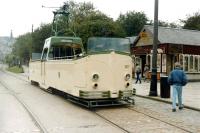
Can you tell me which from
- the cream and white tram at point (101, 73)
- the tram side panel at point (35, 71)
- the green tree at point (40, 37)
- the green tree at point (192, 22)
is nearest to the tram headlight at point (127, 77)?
the cream and white tram at point (101, 73)

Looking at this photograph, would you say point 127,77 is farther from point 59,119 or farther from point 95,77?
Result: point 59,119

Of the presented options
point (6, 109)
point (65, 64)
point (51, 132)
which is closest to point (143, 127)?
point (51, 132)

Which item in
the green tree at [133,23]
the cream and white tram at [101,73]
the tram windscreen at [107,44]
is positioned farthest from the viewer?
the green tree at [133,23]

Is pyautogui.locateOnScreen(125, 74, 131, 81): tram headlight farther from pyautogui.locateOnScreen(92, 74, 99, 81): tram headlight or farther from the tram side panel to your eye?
the tram side panel

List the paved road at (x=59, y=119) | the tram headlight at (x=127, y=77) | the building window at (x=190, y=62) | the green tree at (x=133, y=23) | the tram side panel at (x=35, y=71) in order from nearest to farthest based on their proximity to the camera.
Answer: the paved road at (x=59, y=119) < the tram headlight at (x=127, y=77) < the tram side panel at (x=35, y=71) < the building window at (x=190, y=62) < the green tree at (x=133, y=23)

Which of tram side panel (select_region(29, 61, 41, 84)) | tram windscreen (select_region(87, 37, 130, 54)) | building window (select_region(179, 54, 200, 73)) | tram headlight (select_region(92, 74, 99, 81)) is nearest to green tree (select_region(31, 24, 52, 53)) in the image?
building window (select_region(179, 54, 200, 73))

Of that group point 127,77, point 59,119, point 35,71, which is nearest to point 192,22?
point 35,71

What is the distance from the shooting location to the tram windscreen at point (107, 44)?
1792cm

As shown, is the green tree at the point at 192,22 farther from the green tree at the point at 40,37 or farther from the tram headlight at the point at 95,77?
the tram headlight at the point at 95,77

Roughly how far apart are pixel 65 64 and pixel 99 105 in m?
3.51

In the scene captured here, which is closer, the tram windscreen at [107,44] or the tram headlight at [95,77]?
the tram headlight at [95,77]

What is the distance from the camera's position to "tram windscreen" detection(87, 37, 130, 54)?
17.9m

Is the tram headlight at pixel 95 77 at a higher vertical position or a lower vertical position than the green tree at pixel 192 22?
lower

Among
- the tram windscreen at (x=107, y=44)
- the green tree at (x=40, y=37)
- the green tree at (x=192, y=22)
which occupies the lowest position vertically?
the tram windscreen at (x=107, y=44)
